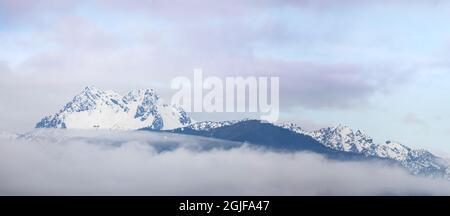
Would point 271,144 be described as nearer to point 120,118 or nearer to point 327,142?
point 327,142

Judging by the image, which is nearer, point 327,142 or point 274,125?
point 274,125

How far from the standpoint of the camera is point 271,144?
2200 cm
